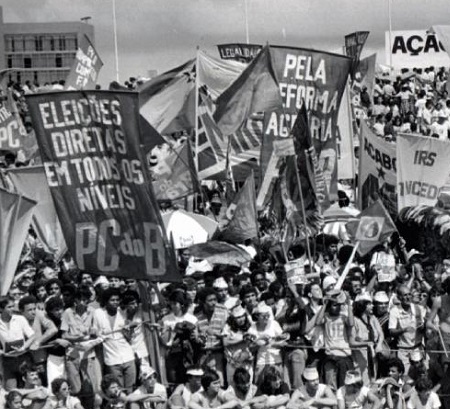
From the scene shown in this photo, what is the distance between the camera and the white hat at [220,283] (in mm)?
22297

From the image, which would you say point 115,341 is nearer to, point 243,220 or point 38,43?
point 243,220

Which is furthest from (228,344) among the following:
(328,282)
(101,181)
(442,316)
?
(442,316)

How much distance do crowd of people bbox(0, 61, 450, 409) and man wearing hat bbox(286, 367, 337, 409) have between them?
1 centimetres

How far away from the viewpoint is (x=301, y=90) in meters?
25.0

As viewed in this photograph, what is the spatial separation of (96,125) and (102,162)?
0.40 m

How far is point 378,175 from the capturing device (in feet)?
90.5

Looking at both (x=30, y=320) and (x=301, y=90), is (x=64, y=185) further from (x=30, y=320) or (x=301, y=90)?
(x=301, y=90)

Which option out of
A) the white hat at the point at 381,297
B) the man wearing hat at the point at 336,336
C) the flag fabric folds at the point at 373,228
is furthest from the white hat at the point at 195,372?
the flag fabric folds at the point at 373,228

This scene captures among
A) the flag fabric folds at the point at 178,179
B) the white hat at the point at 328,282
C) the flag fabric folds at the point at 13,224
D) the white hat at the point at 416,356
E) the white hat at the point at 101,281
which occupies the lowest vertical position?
the white hat at the point at 416,356

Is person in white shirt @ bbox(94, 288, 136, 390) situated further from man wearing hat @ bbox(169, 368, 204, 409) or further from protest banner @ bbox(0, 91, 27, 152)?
protest banner @ bbox(0, 91, 27, 152)

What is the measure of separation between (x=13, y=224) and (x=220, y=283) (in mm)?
2546

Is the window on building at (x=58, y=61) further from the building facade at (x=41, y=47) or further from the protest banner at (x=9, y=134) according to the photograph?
the protest banner at (x=9, y=134)

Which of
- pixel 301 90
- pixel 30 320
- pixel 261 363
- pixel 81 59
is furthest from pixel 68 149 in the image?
pixel 81 59

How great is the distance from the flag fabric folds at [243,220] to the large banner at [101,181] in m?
4.39
